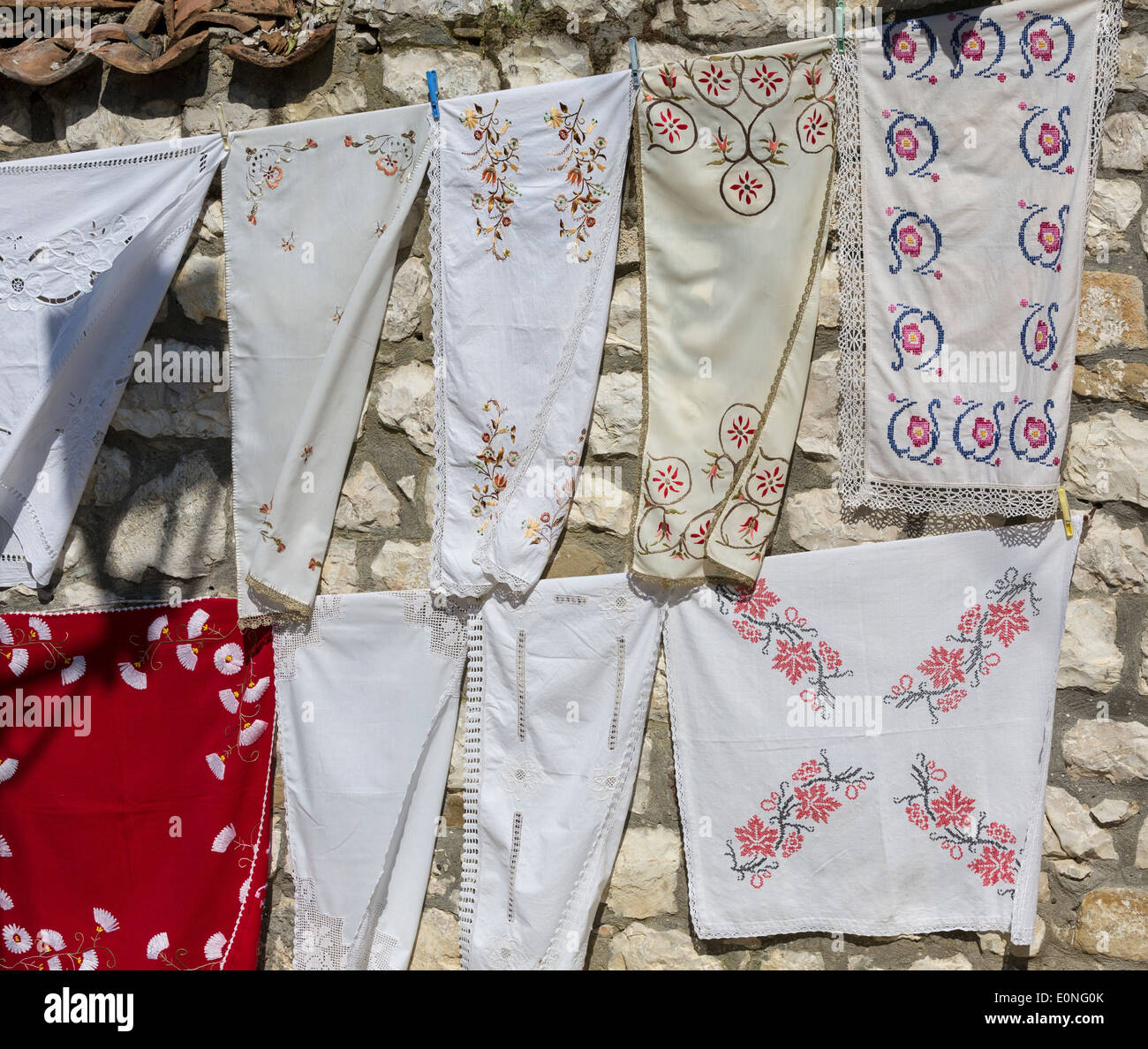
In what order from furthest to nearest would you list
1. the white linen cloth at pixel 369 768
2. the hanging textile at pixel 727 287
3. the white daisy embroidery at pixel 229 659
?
1. the white daisy embroidery at pixel 229 659
2. the white linen cloth at pixel 369 768
3. the hanging textile at pixel 727 287

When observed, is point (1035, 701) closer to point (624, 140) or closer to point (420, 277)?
point (624, 140)

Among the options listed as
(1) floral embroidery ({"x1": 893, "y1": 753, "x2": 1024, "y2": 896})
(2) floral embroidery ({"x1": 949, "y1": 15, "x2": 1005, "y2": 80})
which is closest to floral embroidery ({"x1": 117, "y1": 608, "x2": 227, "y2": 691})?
(1) floral embroidery ({"x1": 893, "y1": 753, "x2": 1024, "y2": 896})

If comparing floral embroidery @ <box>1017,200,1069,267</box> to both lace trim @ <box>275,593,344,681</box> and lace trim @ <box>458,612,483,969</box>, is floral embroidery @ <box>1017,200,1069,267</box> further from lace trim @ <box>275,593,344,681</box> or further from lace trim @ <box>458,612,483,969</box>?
lace trim @ <box>275,593,344,681</box>

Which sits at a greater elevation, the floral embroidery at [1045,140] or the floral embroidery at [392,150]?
the floral embroidery at [1045,140]

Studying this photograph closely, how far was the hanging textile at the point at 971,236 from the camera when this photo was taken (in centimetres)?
198

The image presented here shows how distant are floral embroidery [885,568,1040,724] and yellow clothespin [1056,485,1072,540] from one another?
13 centimetres

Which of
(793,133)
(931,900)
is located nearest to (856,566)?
(931,900)

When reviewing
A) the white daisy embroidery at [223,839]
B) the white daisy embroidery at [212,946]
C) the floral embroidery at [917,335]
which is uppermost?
the floral embroidery at [917,335]


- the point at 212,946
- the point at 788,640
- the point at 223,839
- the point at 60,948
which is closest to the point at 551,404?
the point at 788,640

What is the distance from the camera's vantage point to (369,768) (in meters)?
2.32

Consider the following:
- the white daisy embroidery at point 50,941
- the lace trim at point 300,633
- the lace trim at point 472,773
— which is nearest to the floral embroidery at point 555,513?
the lace trim at point 472,773

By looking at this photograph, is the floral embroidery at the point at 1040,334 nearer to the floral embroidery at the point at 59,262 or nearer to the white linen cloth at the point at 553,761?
the white linen cloth at the point at 553,761

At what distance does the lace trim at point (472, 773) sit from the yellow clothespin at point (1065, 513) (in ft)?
4.27

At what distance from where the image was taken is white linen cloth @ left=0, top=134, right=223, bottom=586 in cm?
234
